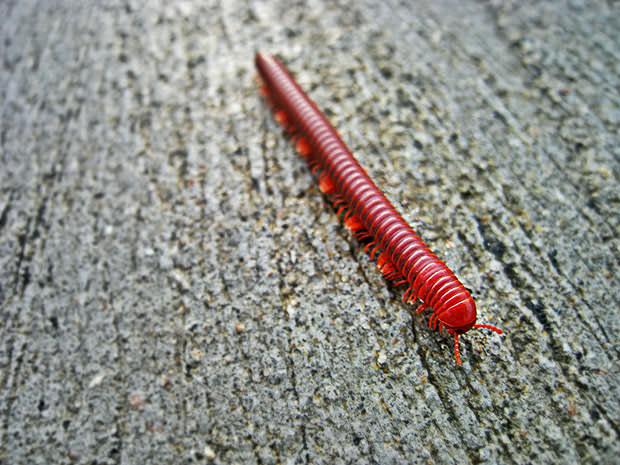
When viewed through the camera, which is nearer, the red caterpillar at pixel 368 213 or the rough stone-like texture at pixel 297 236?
the rough stone-like texture at pixel 297 236

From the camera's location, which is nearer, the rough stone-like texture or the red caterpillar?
the rough stone-like texture

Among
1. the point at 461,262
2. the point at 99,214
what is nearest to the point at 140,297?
the point at 99,214

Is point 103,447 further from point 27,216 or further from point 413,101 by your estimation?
point 413,101
